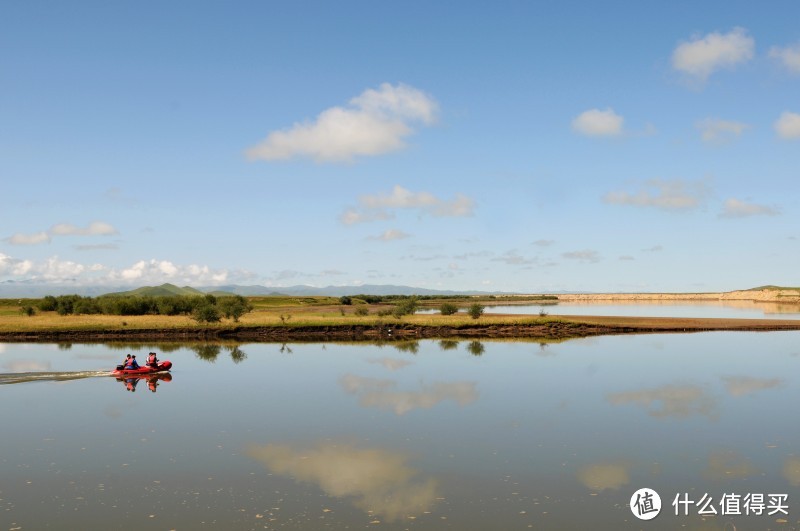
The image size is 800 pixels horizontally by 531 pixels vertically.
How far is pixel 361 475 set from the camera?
20.2 m

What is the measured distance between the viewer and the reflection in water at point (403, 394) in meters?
32.3

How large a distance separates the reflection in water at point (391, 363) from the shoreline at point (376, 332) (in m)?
19.6

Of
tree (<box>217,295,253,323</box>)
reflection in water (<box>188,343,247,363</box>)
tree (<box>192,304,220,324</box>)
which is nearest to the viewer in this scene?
reflection in water (<box>188,343,247,363</box>)

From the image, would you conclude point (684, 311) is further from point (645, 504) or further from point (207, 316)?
point (645, 504)

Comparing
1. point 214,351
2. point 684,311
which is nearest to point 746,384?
point 214,351

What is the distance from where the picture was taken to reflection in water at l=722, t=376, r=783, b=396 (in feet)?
115

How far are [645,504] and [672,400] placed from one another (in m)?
16.8

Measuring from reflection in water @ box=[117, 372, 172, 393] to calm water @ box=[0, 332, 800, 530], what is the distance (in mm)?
407

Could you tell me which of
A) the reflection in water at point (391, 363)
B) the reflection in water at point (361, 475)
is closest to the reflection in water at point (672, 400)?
the reflection in water at point (361, 475)

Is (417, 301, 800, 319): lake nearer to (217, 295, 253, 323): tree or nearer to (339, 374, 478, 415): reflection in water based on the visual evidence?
(217, 295, 253, 323): tree

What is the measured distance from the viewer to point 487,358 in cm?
5203

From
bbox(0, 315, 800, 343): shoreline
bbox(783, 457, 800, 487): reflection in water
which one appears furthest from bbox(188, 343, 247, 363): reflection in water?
bbox(783, 457, 800, 487): reflection in water

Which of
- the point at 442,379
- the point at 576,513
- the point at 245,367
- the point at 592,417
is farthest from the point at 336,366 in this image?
the point at 576,513

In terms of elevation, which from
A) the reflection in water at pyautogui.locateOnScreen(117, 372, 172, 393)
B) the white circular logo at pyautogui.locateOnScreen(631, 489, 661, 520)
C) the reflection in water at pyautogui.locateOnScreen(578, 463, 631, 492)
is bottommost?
the white circular logo at pyautogui.locateOnScreen(631, 489, 661, 520)
